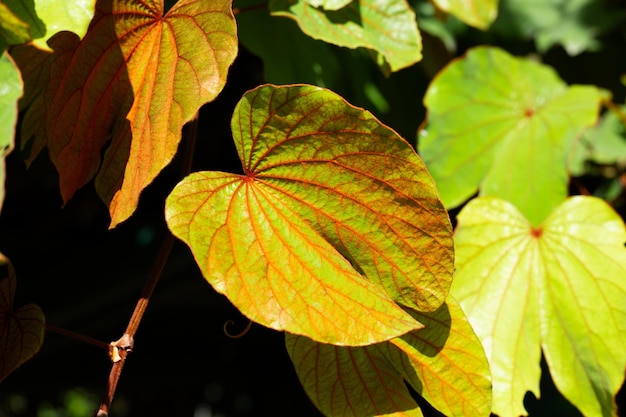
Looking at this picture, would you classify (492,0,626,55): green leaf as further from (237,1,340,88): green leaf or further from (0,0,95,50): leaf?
(0,0,95,50): leaf

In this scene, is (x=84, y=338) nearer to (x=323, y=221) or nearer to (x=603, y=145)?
(x=323, y=221)

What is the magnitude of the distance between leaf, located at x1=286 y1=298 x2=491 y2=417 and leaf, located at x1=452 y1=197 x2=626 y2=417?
Answer: 0.12 metres

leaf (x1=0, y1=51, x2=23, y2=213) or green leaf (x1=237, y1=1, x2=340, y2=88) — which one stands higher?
leaf (x1=0, y1=51, x2=23, y2=213)

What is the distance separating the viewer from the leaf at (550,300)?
73 cm

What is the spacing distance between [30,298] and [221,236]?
0.77 m

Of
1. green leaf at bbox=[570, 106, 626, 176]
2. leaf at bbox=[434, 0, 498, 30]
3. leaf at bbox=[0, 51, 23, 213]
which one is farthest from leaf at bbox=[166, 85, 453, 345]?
green leaf at bbox=[570, 106, 626, 176]

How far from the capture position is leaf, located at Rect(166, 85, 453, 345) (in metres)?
0.52

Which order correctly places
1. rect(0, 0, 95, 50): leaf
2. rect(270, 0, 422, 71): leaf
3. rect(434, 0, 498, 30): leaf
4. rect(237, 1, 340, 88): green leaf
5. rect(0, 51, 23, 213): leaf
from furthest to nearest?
1. rect(434, 0, 498, 30): leaf
2. rect(237, 1, 340, 88): green leaf
3. rect(270, 0, 422, 71): leaf
4. rect(0, 0, 95, 50): leaf
5. rect(0, 51, 23, 213): leaf

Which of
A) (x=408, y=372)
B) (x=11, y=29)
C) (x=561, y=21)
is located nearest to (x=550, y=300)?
(x=408, y=372)

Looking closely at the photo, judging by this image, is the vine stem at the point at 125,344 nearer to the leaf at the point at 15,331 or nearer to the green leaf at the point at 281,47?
the leaf at the point at 15,331

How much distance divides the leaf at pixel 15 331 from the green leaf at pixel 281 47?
0.38 m

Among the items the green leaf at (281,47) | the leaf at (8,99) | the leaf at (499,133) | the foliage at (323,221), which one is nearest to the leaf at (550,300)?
the foliage at (323,221)

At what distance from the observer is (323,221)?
580mm

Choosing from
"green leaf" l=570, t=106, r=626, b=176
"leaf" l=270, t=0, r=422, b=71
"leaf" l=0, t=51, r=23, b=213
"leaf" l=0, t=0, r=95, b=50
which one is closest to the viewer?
"leaf" l=0, t=51, r=23, b=213
